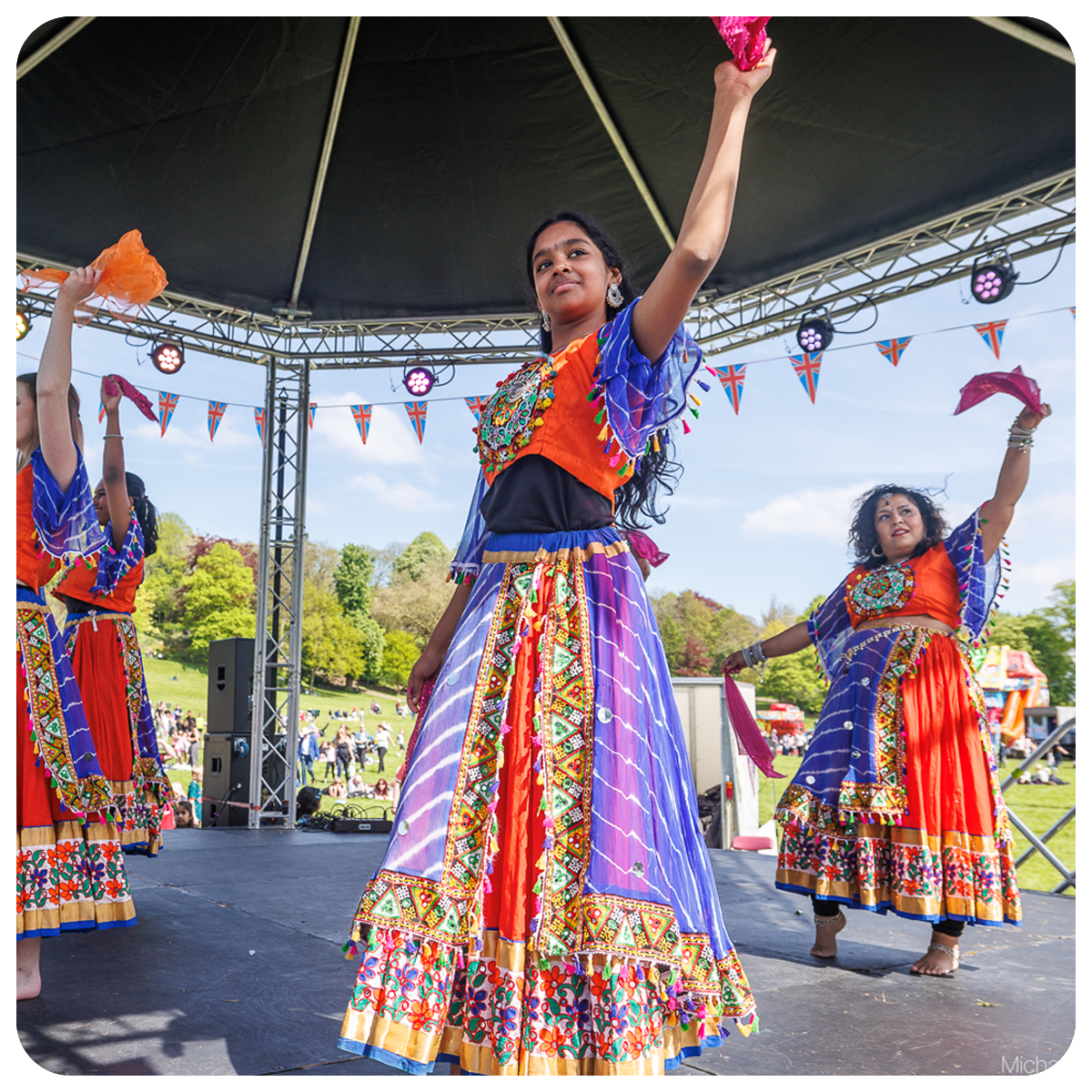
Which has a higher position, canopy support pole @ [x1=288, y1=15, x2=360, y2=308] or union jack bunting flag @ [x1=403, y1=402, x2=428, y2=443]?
canopy support pole @ [x1=288, y1=15, x2=360, y2=308]

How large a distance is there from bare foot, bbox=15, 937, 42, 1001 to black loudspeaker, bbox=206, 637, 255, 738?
557cm

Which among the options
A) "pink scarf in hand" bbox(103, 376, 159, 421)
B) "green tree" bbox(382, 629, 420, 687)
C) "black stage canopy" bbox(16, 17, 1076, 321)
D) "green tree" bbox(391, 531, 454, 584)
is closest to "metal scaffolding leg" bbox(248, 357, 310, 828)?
"black stage canopy" bbox(16, 17, 1076, 321)

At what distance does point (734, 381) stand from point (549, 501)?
6.01m

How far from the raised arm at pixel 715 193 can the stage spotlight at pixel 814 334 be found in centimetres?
525

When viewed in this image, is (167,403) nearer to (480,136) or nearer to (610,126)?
(480,136)

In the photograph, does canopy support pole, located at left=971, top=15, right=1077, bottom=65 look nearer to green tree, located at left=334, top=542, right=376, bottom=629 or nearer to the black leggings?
the black leggings

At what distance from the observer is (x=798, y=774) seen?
3375mm

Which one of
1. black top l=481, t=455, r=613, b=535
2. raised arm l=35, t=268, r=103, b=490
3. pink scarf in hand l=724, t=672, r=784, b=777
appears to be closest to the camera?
black top l=481, t=455, r=613, b=535

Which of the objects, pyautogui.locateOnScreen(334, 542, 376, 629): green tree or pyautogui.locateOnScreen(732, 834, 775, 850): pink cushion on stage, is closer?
pyautogui.locateOnScreen(732, 834, 775, 850): pink cushion on stage

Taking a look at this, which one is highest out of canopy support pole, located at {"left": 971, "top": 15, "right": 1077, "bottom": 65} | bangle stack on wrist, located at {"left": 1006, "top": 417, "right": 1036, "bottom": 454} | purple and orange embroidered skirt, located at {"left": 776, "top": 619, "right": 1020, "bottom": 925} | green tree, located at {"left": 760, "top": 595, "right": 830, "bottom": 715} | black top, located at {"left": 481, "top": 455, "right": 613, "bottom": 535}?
canopy support pole, located at {"left": 971, "top": 15, "right": 1077, "bottom": 65}

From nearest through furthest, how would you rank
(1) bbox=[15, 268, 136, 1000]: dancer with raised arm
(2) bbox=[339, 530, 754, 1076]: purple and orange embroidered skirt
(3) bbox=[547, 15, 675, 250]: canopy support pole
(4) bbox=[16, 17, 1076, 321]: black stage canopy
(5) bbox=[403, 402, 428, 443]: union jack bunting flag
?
(2) bbox=[339, 530, 754, 1076]: purple and orange embroidered skirt → (1) bbox=[15, 268, 136, 1000]: dancer with raised arm → (4) bbox=[16, 17, 1076, 321]: black stage canopy → (3) bbox=[547, 15, 675, 250]: canopy support pole → (5) bbox=[403, 402, 428, 443]: union jack bunting flag

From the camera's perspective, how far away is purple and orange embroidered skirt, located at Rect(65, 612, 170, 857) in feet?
12.9

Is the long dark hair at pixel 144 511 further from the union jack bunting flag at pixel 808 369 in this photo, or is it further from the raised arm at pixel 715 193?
the union jack bunting flag at pixel 808 369
